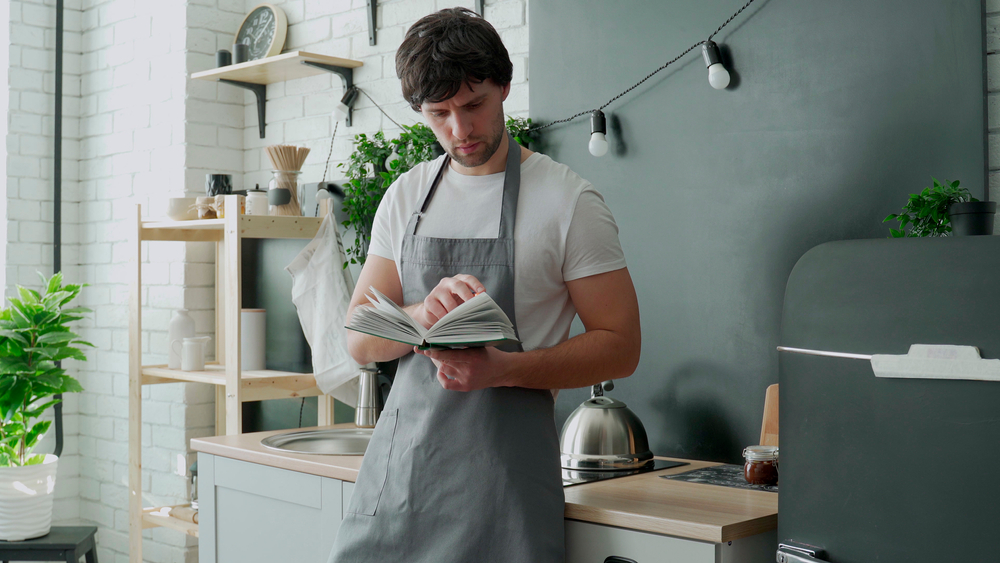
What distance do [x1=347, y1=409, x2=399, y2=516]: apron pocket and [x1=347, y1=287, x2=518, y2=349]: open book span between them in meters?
0.36

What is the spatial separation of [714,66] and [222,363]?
7.37ft

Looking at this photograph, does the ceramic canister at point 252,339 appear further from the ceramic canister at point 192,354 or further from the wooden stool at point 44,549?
the wooden stool at point 44,549

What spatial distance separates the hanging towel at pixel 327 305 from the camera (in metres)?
2.88

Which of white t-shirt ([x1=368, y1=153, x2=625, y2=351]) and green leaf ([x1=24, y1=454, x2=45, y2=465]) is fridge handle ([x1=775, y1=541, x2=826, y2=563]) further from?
green leaf ([x1=24, y1=454, x2=45, y2=465])

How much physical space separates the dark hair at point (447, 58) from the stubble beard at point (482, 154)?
0.10m

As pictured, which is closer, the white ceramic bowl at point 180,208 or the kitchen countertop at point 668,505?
the kitchen countertop at point 668,505

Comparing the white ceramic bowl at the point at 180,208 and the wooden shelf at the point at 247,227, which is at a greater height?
the white ceramic bowl at the point at 180,208

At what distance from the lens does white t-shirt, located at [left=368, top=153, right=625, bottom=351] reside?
1620 millimetres

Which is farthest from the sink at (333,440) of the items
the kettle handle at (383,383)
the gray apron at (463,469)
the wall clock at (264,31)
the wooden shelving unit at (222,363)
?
the wall clock at (264,31)

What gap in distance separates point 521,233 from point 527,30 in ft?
3.93

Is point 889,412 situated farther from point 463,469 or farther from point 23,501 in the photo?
point 23,501

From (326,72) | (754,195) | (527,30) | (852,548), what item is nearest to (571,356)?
(852,548)

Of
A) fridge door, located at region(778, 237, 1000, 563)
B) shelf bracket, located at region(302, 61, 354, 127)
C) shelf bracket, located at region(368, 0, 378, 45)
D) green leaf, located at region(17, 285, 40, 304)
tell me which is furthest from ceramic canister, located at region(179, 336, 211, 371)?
fridge door, located at region(778, 237, 1000, 563)

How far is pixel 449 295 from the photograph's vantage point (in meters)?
1.45
